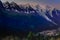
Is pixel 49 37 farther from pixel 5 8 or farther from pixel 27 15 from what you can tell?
pixel 5 8

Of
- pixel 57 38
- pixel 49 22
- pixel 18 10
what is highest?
pixel 18 10

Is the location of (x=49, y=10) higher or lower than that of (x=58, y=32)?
higher

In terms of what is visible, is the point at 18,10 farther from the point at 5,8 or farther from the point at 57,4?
the point at 57,4

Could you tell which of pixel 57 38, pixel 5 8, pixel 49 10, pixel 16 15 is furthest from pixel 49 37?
pixel 5 8

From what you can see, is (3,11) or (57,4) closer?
(3,11)

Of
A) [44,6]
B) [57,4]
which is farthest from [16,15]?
[57,4]

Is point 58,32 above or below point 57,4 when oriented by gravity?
below
